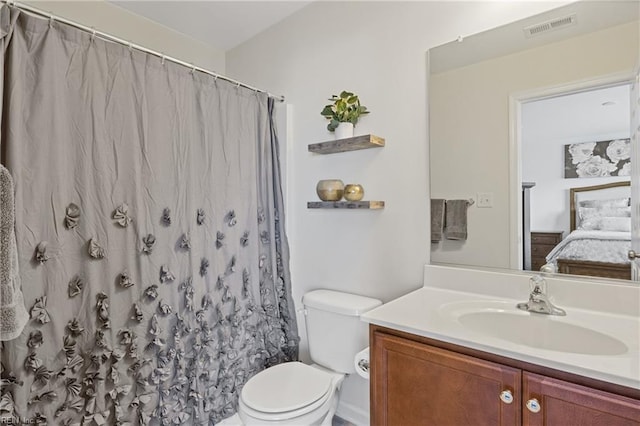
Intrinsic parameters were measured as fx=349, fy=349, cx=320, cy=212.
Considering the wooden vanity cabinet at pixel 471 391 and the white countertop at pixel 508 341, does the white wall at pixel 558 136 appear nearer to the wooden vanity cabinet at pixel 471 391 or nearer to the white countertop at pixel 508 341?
the white countertop at pixel 508 341

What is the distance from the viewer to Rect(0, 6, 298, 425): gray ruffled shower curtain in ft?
4.09

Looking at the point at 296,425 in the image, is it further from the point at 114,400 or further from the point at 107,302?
the point at 107,302

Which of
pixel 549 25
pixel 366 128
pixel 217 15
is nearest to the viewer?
pixel 549 25

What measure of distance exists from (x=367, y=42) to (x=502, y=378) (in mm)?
1638

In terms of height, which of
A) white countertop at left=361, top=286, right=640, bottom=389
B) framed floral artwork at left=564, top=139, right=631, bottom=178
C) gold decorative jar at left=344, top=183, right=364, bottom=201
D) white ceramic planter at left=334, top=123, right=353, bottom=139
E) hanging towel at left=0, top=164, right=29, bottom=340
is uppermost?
white ceramic planter at left=334, top=123, right=353, bottom=139

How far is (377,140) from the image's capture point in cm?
173

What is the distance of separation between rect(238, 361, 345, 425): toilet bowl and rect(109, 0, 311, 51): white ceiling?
2.07 m

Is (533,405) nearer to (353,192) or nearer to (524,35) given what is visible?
(353,192)

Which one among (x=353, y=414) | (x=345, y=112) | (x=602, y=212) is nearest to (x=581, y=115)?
(x=602, y=212)

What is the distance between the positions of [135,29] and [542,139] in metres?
2.38

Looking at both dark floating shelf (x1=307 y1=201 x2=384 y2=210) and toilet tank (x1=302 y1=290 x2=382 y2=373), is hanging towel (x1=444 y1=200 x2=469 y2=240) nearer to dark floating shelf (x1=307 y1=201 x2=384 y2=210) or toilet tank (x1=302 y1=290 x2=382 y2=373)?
dark floating shelf (x1=307 y1=201 x2=384 y2=210)

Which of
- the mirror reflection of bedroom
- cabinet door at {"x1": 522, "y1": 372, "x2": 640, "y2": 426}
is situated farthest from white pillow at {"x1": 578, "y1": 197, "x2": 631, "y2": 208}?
cabinet door at {"x1": 522, "y1": 372, "x2": 640, "y2": 426}

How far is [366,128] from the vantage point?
1.85m

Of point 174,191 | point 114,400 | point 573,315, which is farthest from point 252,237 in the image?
point 573,315
